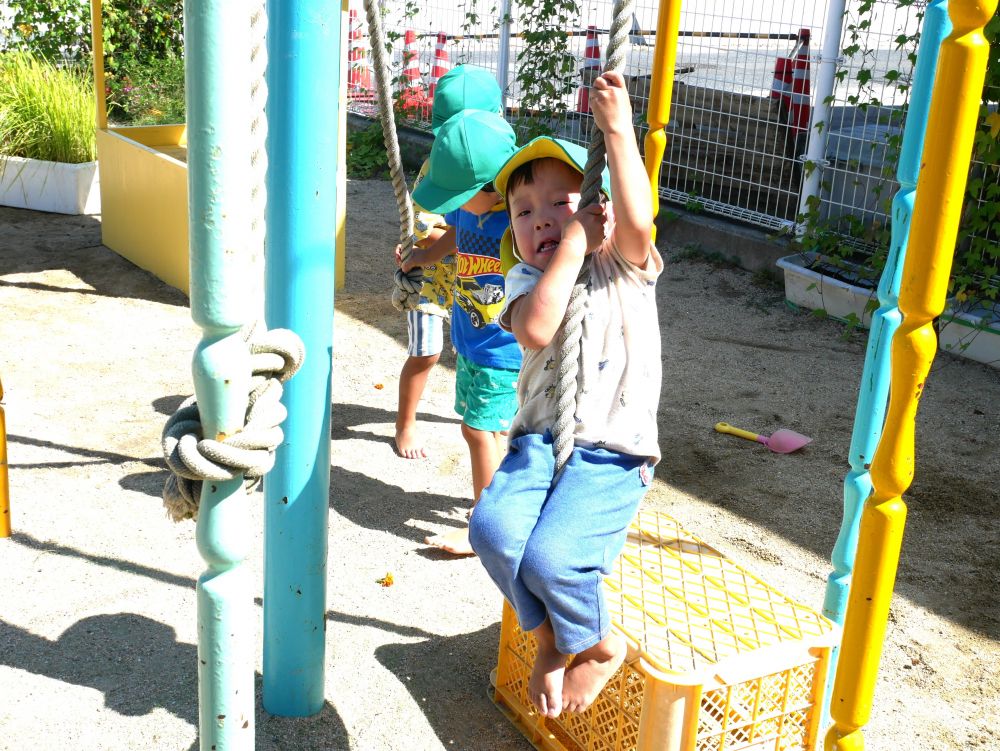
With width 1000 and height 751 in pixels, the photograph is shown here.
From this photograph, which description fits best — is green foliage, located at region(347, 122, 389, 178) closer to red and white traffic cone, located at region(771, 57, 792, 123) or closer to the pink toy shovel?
red and white traffic cone, located at region(771, 57, 792, 123)

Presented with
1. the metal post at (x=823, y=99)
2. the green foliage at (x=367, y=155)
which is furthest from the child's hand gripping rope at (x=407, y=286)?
the green foliage at (x=367, y=155)

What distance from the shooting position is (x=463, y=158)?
120 inches

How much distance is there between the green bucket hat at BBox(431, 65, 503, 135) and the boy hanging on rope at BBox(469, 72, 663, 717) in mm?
1713

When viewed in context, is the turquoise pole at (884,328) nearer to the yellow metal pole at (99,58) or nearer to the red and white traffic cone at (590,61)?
the yellow metal pole at (99,58)

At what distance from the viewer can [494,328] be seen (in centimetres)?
329

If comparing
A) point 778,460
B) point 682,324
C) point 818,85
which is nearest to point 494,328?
point 778,460

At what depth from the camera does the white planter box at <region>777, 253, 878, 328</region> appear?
5.70 m

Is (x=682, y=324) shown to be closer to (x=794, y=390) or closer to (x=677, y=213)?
(x=794, y=390)

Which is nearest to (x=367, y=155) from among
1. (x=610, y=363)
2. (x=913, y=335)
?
(x=610, y=363)

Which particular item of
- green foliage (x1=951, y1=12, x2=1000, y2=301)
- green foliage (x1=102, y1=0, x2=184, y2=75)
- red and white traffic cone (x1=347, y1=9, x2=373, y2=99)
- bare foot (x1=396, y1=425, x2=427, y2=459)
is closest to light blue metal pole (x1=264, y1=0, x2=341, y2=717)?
bare foot (x1=396, y1=425, x2=427, y2=459)

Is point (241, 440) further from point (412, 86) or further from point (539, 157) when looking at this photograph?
point (412, 86)

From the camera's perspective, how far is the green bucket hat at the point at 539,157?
7.22 feet

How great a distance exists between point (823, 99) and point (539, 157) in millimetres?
4627

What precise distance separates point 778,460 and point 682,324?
5.73 feet
